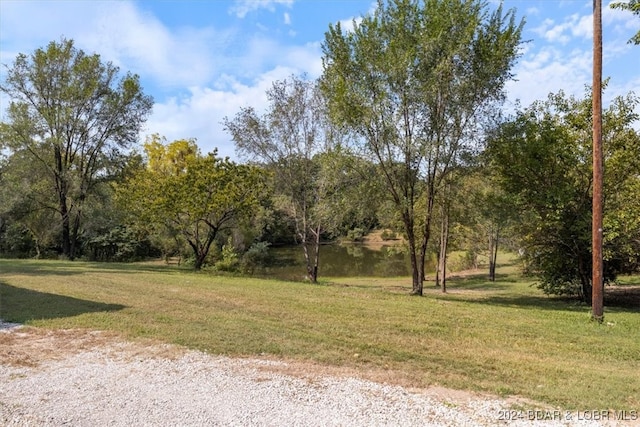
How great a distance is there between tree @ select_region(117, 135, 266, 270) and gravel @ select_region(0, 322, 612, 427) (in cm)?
1469

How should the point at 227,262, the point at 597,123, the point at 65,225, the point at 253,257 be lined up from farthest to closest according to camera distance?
the point at 253,257 → the point at 65,225 → the point at 227,262 → the point at 597,123

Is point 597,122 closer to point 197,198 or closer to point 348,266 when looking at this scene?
point 197,198

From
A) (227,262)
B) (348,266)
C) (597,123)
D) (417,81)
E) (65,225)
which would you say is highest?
(417,81)

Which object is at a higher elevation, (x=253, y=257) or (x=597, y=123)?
(x=597, y=123)

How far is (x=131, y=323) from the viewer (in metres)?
7.53

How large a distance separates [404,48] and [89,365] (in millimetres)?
11532

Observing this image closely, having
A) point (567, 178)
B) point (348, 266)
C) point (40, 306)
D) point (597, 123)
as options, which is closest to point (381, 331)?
point (597, 123)

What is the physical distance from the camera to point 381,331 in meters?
7.66

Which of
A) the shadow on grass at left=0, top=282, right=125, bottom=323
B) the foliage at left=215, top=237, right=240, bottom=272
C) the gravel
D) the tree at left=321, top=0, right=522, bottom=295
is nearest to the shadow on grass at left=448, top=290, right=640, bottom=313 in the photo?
the tree at left=321, top=0, right=522, bottom=295

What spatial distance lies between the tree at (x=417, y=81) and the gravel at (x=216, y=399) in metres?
9.80

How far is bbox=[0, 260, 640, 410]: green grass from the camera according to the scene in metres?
5.11

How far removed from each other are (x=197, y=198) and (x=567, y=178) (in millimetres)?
14344

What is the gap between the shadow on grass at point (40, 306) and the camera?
8.15 m

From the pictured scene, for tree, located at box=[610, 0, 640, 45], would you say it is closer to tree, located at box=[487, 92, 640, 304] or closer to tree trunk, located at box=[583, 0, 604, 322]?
tree trunk, located at box=[583, 0, 604, 322]
